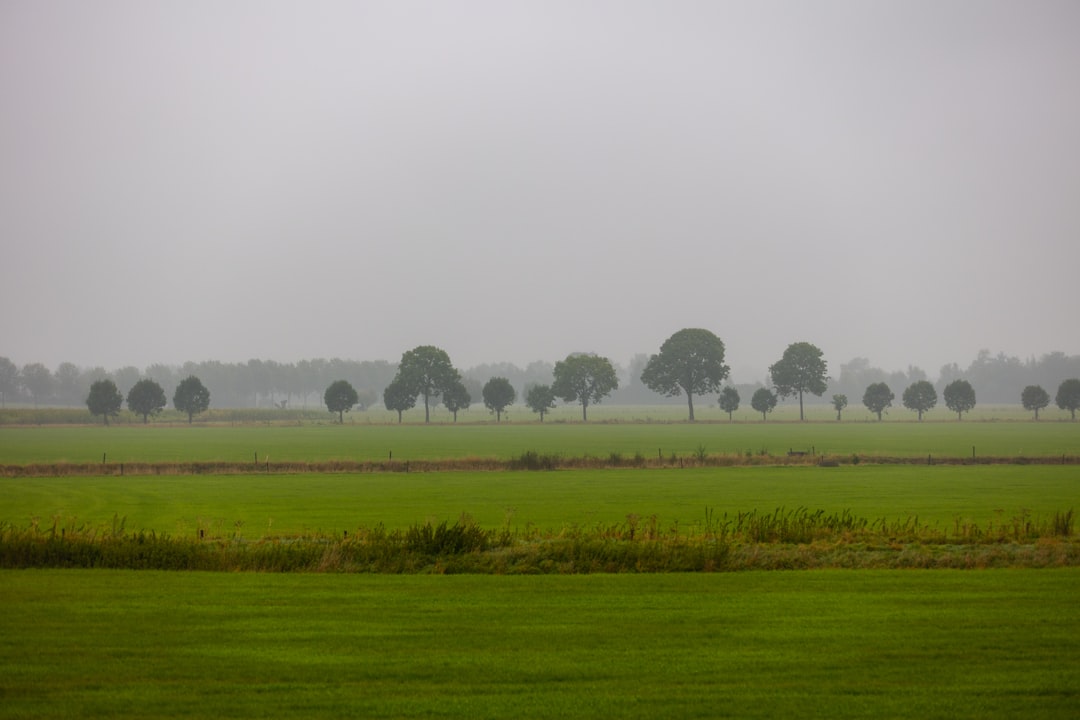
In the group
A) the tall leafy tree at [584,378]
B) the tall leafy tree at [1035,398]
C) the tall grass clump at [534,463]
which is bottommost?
the tall grass clump at [534,463]

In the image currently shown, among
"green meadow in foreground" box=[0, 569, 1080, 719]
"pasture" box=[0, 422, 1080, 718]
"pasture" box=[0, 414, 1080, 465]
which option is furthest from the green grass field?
"green meadow in foreground" box=[0, 569, 1080, 719]

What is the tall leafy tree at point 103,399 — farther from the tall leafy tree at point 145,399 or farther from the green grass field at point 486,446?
the green grass field at point 486,446

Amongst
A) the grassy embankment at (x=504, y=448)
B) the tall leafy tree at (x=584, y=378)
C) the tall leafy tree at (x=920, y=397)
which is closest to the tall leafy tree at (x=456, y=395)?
the tall leafy tree at (x=584, y=378)

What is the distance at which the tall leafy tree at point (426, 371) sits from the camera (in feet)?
511

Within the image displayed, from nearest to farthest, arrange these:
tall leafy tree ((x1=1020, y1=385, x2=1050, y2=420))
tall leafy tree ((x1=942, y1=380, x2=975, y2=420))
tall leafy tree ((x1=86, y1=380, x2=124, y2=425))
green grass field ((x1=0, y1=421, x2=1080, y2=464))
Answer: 1. green grass field ((x1=0, y1=421, x2=1080, y2=464))
2. tall leafy tree ((x1=86, y1=380, x2=124, y2=425))
3. tall leafy tree ((x1=1020, y1=385, x2=1050, y2=420))
4. tall leafy tree ((x1=942, y1=380, x2=975, y2=420))

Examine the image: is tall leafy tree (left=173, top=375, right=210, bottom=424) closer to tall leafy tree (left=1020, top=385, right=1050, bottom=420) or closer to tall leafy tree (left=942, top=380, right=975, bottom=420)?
tall leafy tree (left=942, top=380, right=975, bottom=420)

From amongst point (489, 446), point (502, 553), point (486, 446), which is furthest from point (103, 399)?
point (502, 553)

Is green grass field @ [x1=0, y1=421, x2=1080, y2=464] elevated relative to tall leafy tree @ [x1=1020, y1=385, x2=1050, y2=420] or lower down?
lower down

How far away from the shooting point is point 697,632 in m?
15.3

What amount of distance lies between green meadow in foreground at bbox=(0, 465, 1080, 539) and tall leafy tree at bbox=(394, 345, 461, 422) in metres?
101

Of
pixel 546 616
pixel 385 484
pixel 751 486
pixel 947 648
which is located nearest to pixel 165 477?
pixel 385 484

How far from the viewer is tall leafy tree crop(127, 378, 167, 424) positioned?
5453 inches

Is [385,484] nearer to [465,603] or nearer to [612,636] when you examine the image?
[465,603]

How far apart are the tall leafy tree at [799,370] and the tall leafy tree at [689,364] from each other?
9890 mm
